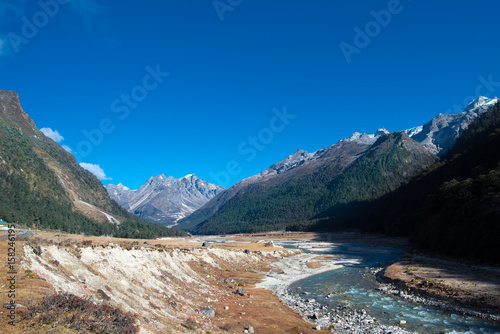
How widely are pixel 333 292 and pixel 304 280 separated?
414 inches

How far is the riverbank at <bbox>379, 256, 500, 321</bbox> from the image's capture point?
27422 millimetres

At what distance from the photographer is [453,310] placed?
27.3 metres

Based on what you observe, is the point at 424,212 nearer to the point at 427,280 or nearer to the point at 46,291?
the point at 427,280

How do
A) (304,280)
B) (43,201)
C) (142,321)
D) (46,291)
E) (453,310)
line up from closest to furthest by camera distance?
(46,291) < (142,321) < (453,310) < (304,280) < (43,201)

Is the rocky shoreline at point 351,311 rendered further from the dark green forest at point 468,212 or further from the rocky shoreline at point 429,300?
the dark green forest at point 468,212

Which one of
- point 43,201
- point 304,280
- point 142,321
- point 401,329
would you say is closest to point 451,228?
point 304,280

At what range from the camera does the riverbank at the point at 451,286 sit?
27.4m

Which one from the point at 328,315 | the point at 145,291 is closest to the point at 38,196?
the point at 145,291

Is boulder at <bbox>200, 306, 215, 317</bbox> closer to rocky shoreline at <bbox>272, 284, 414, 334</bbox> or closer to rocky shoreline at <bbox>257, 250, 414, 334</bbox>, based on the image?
rocky shoreline at <bbox>257, 250, 414, 334</bbox>

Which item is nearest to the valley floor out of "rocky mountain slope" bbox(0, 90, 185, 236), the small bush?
the small bush

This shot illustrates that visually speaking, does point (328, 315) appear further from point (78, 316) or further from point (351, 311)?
point (78, 316)

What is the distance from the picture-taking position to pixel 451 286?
1315 inches

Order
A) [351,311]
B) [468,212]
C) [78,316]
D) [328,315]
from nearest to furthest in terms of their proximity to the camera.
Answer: [78,316] → [328,315] → [351,311] → [468,212]

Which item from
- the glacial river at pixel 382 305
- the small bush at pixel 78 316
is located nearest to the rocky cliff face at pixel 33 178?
the glacial river at pixel 382 305
